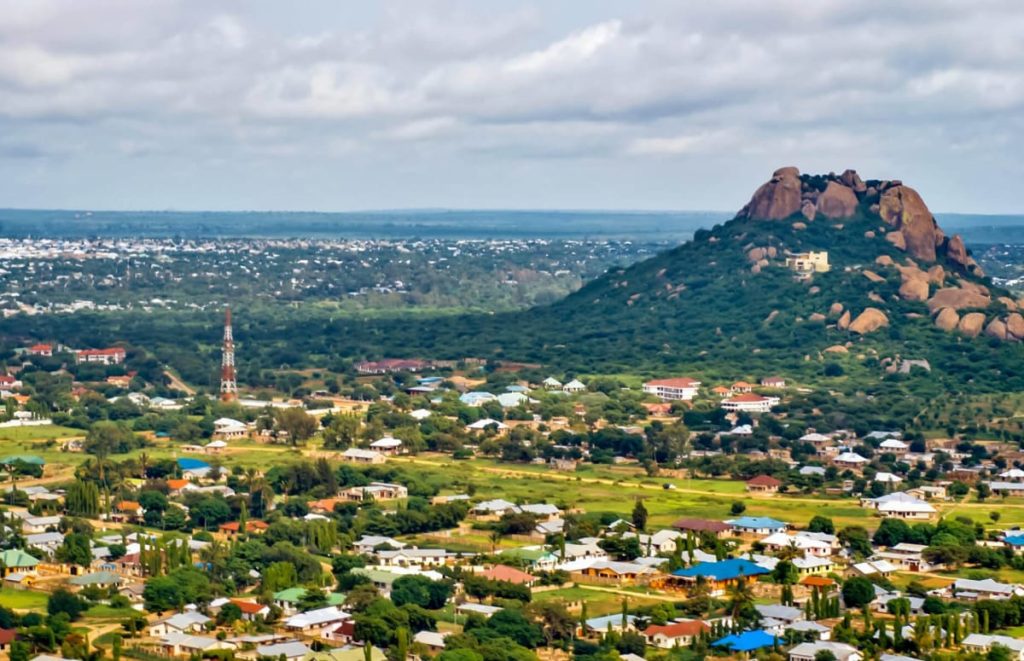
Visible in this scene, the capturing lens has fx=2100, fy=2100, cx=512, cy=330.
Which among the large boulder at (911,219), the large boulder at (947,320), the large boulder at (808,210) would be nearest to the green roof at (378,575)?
the large boulder at (947,320)

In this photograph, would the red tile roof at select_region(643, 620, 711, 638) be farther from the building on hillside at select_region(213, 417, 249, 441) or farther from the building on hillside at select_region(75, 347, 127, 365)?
the building on hillside at select_region(75, 347, 127, 365)

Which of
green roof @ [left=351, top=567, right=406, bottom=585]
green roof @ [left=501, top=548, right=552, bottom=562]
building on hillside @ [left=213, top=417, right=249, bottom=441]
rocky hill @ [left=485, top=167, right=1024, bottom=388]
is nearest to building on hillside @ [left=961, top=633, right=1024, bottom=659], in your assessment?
green roof @ [left=501, top=548, right=552, bottom=562]

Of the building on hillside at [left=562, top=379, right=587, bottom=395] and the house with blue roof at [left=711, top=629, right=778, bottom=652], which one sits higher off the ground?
the house with blue roof at [left=711, top=629, right=778, bottom=652]

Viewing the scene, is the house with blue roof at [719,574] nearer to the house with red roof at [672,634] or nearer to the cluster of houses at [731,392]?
the house with red roof at [672,634]

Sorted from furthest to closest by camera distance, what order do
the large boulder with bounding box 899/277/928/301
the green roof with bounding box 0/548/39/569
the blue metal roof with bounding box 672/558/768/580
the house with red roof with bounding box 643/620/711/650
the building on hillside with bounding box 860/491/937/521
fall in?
the large boulder with bounding box 899/277/928/301
the building on hillside with bounding box 860/491/937/521
the green roof with bounding box 0/548/39/569
the blue metal roof with bounding box 672/558/768/580
the house with red roof with bounding box 643/620/711/650

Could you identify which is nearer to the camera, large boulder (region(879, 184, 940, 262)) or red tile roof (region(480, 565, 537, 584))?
red tile roof (region(480, 565, 537, 584))

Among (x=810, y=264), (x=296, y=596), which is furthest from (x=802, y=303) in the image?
(x=296, y=596)

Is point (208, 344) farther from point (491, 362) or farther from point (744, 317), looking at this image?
point (744, 317)

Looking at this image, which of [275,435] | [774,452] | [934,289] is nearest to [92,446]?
[275,435]
